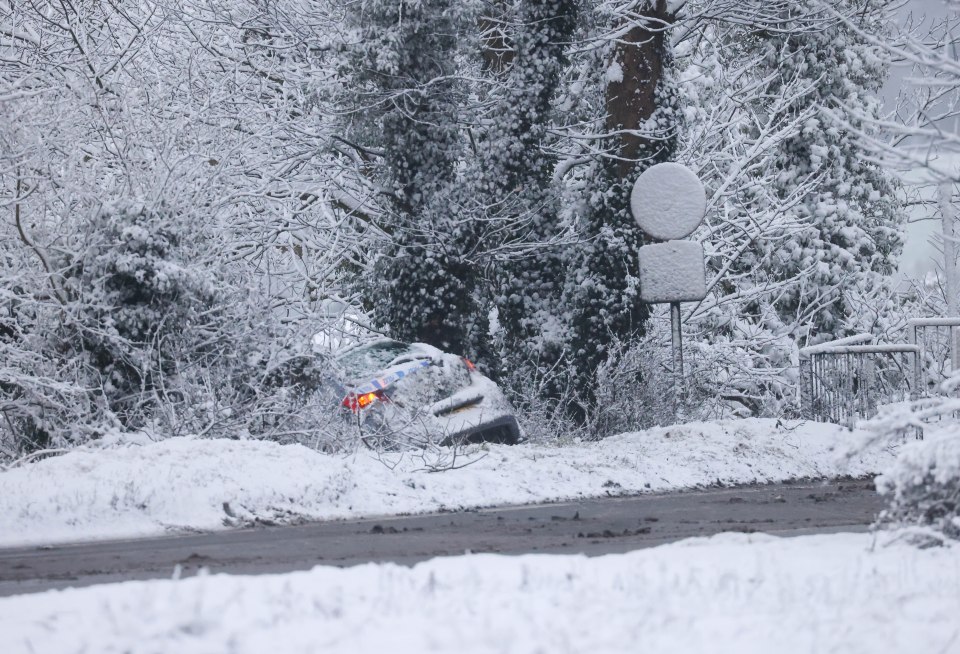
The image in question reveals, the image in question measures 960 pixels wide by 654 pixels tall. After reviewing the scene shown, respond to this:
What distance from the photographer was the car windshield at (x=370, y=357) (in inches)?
597

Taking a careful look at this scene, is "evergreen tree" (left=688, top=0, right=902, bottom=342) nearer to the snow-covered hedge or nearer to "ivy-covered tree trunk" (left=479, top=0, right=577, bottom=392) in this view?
"ivy-covered tree trunk" (left=479, top=0, right=577, bottom=392)

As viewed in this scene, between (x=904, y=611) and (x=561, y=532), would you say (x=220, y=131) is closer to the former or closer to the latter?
(x=561, y=532)

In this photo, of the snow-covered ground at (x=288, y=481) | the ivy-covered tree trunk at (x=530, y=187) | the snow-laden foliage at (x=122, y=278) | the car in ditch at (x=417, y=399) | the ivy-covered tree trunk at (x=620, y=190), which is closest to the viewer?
the snow-covered ground at (x=288, y=481)

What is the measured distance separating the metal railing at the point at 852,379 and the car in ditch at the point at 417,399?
4733mm

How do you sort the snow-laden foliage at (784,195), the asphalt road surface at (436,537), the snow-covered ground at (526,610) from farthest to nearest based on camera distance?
the snow-laden foliage at (784,195) < the asphalt road surface at (436,537) < the snow-covered ground at (526,610)

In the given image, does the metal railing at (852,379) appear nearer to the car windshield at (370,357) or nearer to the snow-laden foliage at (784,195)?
the car windshield at (370,357)

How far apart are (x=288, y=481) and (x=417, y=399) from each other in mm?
3931

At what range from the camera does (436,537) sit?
8.89m

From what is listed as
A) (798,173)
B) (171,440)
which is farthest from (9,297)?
(798,173)

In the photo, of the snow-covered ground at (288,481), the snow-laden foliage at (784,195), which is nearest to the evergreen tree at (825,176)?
the snow-laden foliage at (784,195)

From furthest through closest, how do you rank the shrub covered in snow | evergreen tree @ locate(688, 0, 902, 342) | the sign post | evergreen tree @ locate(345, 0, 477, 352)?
evergreen tree @ locate(688, 0, 902, 342) < evergreen tree @ locate(345, 0, 477, 352) < the sign post < the shrub covered in snow

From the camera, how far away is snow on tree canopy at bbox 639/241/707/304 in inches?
720

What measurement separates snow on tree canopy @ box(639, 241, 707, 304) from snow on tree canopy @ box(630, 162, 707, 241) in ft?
1.16

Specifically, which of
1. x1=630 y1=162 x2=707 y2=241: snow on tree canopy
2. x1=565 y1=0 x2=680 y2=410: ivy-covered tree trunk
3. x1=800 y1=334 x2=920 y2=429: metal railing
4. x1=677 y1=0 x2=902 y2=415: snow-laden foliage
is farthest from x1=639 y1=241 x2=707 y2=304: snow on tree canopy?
x1=677 y1=0 x2=902 y2=415: snow-laden foliage
